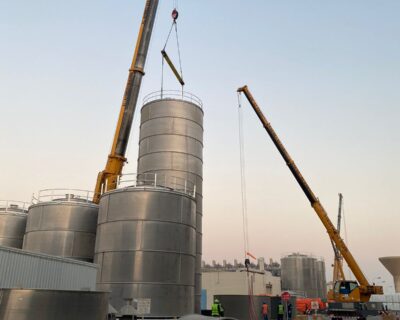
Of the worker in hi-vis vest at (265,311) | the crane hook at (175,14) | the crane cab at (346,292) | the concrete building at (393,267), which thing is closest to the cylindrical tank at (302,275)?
the concrete building at (393,267)

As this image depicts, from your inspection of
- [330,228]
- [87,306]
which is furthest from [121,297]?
[330,228]

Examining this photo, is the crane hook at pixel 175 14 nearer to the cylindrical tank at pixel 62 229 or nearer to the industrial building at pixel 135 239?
the industrial building at pixel 135 239

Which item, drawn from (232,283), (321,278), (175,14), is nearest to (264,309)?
(175,14)

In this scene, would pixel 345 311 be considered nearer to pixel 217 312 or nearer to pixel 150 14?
pixel 217 312

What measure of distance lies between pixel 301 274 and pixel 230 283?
19.2 m

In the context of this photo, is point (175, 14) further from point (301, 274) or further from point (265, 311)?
point (301, 274)

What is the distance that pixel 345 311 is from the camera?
27453 millimetres

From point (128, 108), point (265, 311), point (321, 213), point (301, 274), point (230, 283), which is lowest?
point (265, 311)

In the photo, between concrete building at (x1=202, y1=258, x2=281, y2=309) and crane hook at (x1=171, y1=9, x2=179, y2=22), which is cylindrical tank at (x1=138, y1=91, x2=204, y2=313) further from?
concrete building at (x1=202, y1=258, x2=281, y2=309)

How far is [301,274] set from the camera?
236ft

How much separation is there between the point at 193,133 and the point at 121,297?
14.1 m

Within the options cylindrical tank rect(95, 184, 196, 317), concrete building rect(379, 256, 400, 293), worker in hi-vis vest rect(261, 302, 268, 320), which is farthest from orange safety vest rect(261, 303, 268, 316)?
concrete building rect(379, 256, 400, 293)

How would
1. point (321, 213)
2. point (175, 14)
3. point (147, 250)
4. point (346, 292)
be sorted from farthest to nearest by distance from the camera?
point (175, 14) < point (321, 213) < point (346, 292) < point (147, 250)

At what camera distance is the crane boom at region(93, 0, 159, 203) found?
2814cm
